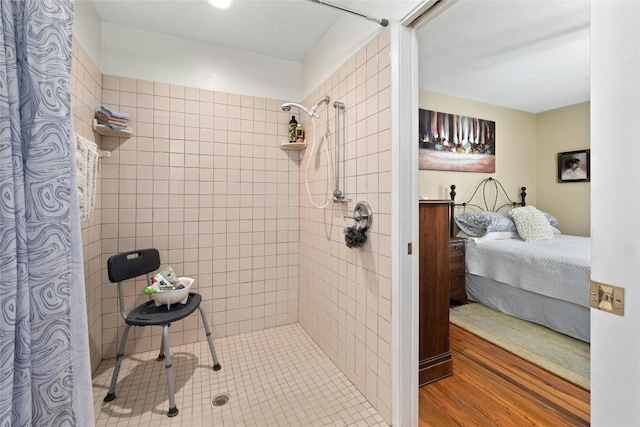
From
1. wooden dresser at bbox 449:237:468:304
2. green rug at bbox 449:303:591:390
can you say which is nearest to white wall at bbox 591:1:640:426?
green rug at bbox 449:303:591:390

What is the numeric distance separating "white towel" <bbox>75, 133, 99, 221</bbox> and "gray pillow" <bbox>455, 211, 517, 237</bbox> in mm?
3540

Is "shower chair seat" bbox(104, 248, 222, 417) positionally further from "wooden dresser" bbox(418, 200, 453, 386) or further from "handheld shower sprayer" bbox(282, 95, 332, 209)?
"wooden dresser" bbox(418, 200, 453, 386)

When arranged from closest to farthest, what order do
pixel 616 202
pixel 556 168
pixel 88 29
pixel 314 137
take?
1. pixel 616 202
2. pixel 88 29
3. pixel 314 137
4. pixel 556 168

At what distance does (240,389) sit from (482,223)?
3.01 metres

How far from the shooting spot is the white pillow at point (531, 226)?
313 cm

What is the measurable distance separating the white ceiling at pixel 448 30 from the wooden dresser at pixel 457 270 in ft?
6.02

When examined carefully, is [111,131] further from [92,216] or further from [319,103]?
[319,103]

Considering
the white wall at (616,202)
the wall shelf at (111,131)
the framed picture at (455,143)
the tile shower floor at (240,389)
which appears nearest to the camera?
the white wall at (616,202)

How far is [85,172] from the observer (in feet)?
5.02

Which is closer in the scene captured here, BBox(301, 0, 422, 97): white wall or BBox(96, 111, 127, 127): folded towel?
BBox(301, 0, 422, 97): white wall

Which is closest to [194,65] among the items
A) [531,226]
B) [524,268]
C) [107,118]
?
[107,118]

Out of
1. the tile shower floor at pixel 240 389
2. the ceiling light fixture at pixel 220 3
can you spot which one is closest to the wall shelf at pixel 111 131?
the ceiling light fixture at pixel 220 3

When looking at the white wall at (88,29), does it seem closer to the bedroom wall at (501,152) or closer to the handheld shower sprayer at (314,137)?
the handheld shower sprayer at (314,137)

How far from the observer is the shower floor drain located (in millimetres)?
1653
